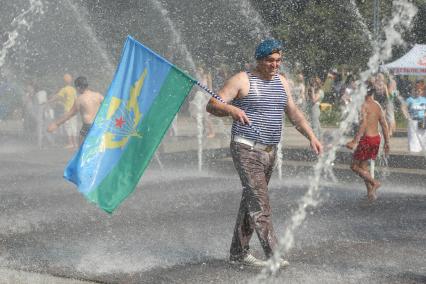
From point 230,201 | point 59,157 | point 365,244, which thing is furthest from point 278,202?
point 59,157

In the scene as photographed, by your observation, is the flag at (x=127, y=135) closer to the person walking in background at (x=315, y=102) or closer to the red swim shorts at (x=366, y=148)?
the red swim shorts at (x=366, y=148)

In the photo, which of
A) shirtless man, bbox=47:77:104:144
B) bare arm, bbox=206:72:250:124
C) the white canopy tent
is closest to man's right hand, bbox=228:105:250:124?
bare arm, bbox=206:72:250:124

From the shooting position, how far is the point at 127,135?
19.4ft

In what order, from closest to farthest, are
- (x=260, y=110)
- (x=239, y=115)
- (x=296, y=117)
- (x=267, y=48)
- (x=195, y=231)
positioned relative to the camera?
(x=239, y=115)
(x=267, y=48)
(x=260, y=110)
(x=296, y=117)
(x=195, y=231)

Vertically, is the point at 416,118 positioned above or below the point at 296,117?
below

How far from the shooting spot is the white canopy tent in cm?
2154

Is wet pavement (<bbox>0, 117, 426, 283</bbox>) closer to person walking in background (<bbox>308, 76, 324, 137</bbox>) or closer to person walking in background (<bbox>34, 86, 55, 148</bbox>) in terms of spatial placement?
person walking in background (<bbox>308, 76, 324, 137</bbox>)

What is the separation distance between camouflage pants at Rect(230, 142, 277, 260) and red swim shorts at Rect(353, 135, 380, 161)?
14.6 feet

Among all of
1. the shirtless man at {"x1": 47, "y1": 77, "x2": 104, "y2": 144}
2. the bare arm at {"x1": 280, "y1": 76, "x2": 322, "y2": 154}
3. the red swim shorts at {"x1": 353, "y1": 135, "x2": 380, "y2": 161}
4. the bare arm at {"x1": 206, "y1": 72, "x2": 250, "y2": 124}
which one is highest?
the bare arm at {"x1": 206, "y1": 72, "x2": 250, "y2": 124}

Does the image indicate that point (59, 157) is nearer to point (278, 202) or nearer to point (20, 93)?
point (278, 202)

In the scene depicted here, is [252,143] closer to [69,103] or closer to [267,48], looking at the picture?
[267,48]

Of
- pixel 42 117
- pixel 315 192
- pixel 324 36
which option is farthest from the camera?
pixel 324 36

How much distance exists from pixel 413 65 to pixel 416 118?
5773mm

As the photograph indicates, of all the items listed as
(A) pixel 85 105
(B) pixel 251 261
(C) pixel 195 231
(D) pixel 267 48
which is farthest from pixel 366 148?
(D) pixel 267 48
